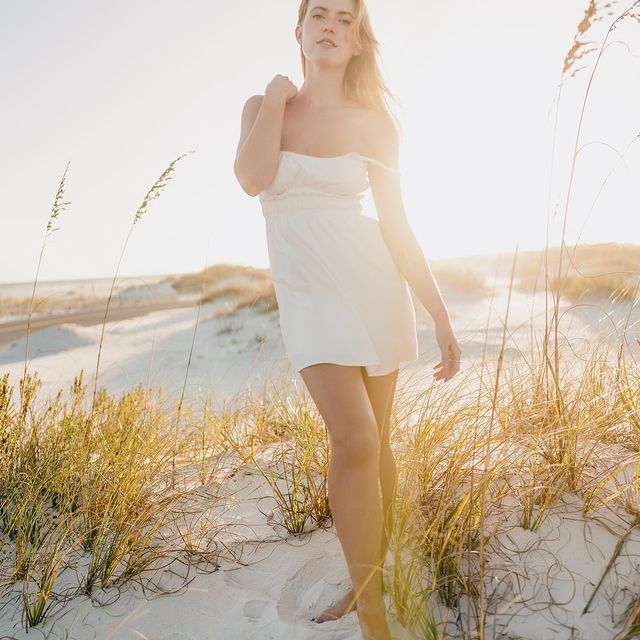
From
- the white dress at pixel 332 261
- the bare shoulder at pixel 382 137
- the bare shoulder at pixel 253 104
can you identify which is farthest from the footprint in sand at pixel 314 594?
the bare shoulder at pixel 253 104

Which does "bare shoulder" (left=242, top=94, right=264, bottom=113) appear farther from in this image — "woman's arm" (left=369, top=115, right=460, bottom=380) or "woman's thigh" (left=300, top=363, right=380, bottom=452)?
"woman's thigh" (left=300, top=363, right=380, bottom=452)

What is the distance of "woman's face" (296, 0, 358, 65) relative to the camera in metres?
2.08

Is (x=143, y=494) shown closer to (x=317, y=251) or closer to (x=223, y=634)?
(x=223, y=634)

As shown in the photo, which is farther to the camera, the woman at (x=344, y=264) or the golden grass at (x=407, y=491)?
the golden grass at (x=407, y=491)

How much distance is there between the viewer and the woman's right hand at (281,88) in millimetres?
1922

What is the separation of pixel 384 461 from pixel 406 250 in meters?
0.74

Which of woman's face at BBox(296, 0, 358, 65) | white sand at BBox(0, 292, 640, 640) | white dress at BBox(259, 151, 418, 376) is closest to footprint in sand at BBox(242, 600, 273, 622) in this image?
white sand at BBox(0, 292, 640, 640)

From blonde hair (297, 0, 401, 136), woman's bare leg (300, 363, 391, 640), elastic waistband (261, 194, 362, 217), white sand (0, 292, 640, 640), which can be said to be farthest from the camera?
blonde hair (297, 0, 401, 136)

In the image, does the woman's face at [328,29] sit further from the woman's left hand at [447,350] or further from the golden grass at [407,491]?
the woman's left hand at [447,350]

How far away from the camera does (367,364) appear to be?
1.81m

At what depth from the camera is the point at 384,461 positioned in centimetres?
210

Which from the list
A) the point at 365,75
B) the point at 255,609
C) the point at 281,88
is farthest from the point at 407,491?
the point at 365,75

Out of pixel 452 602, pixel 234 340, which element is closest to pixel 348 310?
pixel 452 602

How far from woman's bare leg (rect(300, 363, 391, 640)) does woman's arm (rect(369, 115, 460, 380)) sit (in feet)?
1.33
